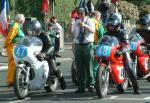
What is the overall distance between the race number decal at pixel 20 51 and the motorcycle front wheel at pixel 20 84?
41cm

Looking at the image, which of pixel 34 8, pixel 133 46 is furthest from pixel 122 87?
pixel 34 8

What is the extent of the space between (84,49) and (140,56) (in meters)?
2.17

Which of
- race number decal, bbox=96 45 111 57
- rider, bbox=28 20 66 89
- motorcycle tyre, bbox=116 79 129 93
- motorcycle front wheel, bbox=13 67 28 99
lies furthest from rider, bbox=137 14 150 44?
motorcycle front wheel, bbox=13 67 28 99

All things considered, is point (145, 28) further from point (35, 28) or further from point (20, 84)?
point (20, 84)

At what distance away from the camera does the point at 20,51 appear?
13195mm

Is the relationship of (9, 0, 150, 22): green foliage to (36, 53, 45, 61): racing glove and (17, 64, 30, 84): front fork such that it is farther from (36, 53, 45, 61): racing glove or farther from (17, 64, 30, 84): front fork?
(17, 64, 30, 84): front fork

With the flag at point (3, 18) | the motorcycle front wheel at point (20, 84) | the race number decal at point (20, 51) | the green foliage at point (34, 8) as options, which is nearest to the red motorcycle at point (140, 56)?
the race number decal at point (20, 51)

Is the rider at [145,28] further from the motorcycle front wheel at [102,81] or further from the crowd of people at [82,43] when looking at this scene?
the motorcycle front wheel at [102,81]

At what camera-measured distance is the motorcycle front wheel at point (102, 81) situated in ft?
41.9

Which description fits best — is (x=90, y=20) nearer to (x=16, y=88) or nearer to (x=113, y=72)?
(x=113, y=72)

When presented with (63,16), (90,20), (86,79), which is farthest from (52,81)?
(63,16)

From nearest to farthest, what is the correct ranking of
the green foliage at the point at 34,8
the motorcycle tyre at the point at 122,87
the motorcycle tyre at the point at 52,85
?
1. the motorcycle tyre at the point at 122,87
2. the motorcycle tyre at the point at 52,85
3. the green foliage at the point at 34,8

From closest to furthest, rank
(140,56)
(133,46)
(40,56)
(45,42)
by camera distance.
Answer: (40,56) < (45,42) < (133,46) < (140,56)

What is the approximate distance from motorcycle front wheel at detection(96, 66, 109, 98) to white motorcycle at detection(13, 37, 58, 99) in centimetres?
131
